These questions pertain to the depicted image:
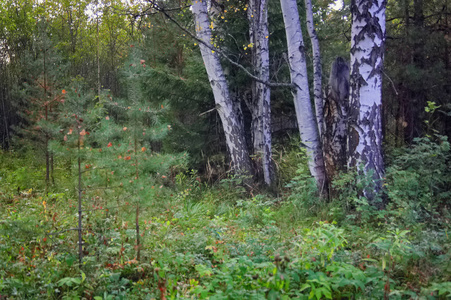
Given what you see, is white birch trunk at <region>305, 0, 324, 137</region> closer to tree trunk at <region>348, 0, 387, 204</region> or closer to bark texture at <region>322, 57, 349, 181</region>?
bark texture at <region>322, 57, 349, 181</region>

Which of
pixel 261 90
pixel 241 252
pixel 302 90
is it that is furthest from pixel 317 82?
pixel 241 252

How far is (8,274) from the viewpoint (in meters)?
3.39

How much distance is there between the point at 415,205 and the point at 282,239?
194 cm

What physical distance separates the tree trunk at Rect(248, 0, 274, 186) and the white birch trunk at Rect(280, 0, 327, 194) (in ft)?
5.56

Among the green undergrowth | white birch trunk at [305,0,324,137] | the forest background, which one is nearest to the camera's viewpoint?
the green undergrowth

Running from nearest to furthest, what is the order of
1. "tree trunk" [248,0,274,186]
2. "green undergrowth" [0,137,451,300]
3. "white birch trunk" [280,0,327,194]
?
"green undergrowth" [0,137,451,300], "white birch trunk" [280,0,327,194], "tree trunk" [248,0,274,186]

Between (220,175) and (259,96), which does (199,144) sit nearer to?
(220,175)

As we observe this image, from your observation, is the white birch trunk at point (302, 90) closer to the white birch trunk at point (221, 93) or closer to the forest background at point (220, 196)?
the forest background at point (220, 196)

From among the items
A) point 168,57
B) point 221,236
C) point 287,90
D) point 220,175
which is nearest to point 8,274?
point 221,236

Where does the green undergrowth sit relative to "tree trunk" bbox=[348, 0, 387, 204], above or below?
below

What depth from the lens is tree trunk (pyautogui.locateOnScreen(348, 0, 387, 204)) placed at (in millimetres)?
4871

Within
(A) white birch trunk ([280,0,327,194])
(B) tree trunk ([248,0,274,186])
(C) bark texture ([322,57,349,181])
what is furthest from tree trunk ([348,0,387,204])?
(B) tree trunk ([248,0,274,186])

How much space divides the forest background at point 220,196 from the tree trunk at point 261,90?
0.11 m

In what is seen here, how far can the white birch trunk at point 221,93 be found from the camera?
23.9ft
